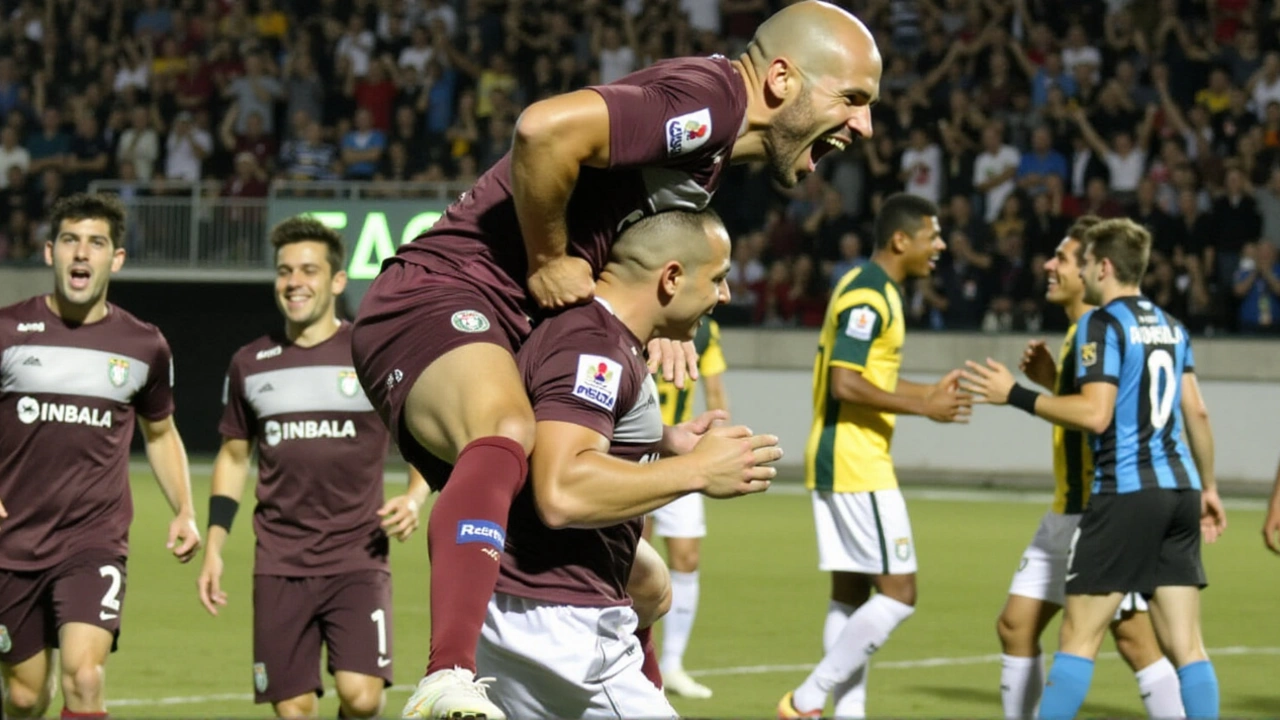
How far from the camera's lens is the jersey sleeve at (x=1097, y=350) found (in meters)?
7.90

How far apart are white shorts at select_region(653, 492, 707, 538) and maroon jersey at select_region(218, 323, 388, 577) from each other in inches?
112

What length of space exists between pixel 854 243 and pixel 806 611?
31.3ft

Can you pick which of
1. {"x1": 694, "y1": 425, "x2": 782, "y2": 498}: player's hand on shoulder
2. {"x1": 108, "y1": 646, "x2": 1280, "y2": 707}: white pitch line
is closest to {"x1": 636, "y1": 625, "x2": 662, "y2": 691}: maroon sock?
{"x1": 694, "y1": 425, "x2": 782, "y2": 498}: player's hand on shoulder

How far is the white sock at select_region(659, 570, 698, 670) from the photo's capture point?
9.91m

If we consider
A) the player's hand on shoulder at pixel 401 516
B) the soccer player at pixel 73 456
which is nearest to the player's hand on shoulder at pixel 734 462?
the player's hand on shoulder at pixel 401 516

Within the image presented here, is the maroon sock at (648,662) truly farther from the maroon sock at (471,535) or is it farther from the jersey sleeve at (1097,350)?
the jersey sleeve at (1097,350)

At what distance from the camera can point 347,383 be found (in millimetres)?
8047

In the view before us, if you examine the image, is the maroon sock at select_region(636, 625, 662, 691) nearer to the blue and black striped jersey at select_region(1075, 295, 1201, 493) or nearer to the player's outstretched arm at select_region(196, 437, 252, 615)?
the player's outstretched arm at select_region(196, 437, 252, 615)

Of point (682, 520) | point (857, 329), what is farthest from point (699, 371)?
point (857, 329)

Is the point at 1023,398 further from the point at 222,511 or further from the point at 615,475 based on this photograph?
the point at 615,475

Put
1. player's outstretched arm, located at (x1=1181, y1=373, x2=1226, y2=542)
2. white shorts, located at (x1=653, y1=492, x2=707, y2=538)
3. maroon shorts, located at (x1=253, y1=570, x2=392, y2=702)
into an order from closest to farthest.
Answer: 1. maroon shorts, located at (x1=253, y1=570, x2=392, y2=702)
2. player's outstretched arm, located at (x1=1181, y1=373, x2=1226, y2=542)
3. white shorts, located at (x1=653, y1=492, x2=707, y2=538)

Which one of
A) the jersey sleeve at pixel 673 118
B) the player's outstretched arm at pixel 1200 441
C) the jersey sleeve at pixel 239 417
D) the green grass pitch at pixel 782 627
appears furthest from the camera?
the green grass pitch at pixel 782 627

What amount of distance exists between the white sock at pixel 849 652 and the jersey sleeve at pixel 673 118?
4.32m

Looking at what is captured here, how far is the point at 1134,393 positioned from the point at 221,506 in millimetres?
3739
